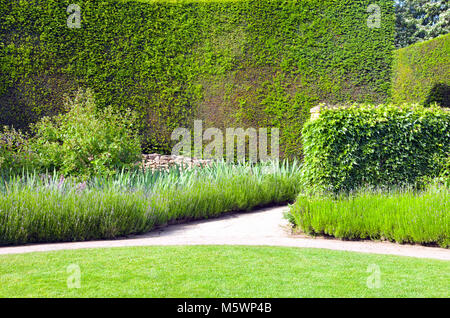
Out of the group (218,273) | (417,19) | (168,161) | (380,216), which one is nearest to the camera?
(218,273)

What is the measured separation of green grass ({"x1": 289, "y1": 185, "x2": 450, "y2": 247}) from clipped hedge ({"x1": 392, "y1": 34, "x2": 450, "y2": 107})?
22.8 ft

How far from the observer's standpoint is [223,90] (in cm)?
1134

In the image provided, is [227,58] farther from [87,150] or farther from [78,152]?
[78,152]

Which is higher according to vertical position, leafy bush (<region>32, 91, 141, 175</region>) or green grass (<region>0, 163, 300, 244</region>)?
leafy bush (<region>32, 91, 141, 175</region>)

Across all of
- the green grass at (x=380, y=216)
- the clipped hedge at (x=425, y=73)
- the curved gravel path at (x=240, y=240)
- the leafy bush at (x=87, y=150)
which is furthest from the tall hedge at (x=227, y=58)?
the green grass at (x=380, y=216)

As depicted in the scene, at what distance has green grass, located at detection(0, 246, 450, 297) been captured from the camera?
3.38 metres

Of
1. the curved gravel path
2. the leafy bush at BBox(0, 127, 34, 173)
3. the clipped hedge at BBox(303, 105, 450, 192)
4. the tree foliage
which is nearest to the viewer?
the curved gravel path

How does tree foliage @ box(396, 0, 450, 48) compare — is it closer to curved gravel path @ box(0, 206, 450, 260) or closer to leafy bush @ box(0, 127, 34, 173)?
curved gravel path @ box(0, 206, 450, 260)

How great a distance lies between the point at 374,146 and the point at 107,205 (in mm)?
4387

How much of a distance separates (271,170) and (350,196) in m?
3.27

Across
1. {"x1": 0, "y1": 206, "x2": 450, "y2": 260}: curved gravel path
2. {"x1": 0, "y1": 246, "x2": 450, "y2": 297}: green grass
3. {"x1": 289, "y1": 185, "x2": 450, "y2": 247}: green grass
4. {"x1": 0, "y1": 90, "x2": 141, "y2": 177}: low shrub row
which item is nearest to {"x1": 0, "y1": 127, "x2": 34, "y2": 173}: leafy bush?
{"x1": 0, "y1": 90, "x2": 141, "y2": 177}: low shrub row

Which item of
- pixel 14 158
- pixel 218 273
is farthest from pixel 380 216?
pixel 14 158

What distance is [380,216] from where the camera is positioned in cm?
591

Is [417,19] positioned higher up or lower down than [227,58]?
higher up
